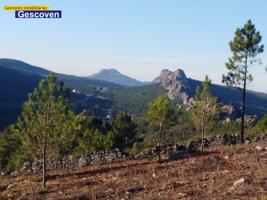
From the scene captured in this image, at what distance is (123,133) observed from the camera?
276 feet

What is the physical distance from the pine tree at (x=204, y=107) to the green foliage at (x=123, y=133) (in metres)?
35.7

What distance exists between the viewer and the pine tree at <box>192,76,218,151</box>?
1790 inches

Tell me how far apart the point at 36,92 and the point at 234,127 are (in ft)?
407

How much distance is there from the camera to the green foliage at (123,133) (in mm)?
82912

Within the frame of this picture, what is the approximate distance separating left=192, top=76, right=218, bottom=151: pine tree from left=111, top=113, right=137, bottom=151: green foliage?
1407 inches

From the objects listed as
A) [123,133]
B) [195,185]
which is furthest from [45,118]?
[123,133]

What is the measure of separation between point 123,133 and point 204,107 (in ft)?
130

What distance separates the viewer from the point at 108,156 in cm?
5491

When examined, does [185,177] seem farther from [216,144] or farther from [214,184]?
[216,144]

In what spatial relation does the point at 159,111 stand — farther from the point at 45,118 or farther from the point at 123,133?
the point at 123,133

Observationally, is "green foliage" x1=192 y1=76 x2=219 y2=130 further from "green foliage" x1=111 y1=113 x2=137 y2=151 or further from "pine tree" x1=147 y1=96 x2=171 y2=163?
"green foliage" x1=111 y1=113 x2=137 y2=151

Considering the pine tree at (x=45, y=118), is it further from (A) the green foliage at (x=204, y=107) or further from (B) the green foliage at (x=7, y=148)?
(B) the green foliage at (x=7, y=148)

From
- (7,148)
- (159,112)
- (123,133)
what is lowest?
(7,148)

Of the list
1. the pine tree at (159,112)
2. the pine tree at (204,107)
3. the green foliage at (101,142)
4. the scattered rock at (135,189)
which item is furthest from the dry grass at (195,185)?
the green foliage at (101,142)
